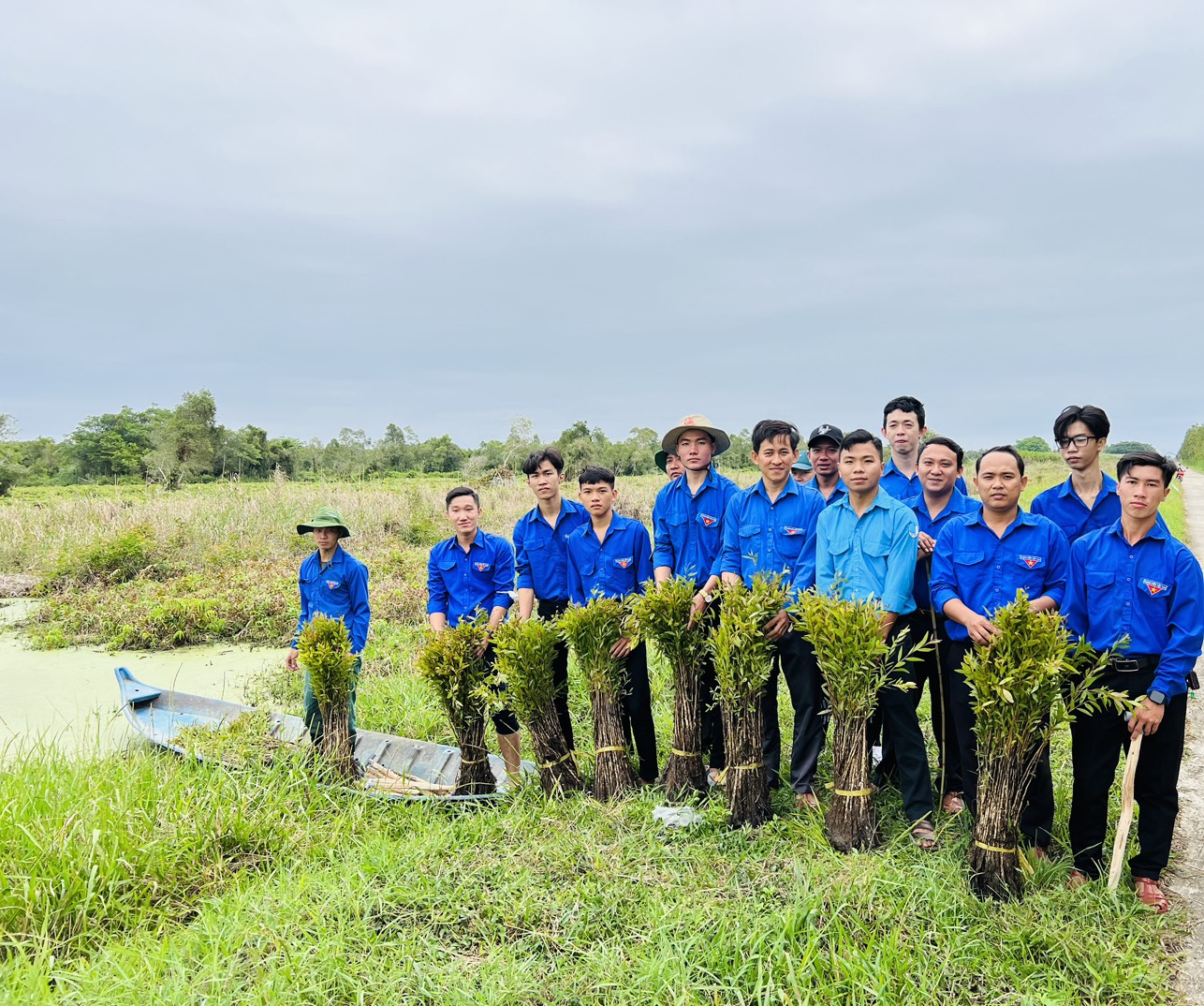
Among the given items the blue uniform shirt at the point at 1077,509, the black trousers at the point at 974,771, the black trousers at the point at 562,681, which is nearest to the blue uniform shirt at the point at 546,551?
the black trousers at the point at 562,681

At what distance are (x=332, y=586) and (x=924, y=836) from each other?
13.6 ft

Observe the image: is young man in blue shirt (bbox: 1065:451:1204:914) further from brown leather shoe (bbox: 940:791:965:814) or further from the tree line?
the tree line

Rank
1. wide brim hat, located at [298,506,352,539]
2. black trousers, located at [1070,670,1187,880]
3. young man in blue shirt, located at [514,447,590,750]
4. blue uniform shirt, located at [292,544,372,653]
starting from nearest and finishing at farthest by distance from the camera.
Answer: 1. black trousers, located at [1070,670,1187,880]
2. young man in blue shirt, located at [514,447,590,750]
3. wide brim hat, located at [298,506,352,539]
4. blue uniform shirt, located at [292,544,372,653]

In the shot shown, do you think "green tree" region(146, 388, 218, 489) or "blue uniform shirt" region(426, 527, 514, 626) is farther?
"green tree" region(146, 388, 218, 489)

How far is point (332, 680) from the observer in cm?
492

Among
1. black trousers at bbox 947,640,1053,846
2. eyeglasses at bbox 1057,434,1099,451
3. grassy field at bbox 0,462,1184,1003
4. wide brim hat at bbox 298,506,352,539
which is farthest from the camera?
wide brim hat at bbox 298,506,352,539

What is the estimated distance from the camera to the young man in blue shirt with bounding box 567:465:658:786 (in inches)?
186

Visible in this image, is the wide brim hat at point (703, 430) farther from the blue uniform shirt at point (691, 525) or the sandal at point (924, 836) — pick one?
the sandal at point (924, 836)

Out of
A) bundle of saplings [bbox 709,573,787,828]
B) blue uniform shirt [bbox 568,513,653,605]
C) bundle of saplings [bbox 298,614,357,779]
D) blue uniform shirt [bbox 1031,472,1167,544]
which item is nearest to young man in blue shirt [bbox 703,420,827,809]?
bundle of saplings [bbox 709,573,787,828]

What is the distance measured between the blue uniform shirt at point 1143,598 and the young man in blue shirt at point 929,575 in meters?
0.72

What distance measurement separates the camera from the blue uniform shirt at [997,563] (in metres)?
3.64

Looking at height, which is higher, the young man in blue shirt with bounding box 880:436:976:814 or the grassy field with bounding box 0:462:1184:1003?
the young man in blue shirt with bounding box 880:436:976:814

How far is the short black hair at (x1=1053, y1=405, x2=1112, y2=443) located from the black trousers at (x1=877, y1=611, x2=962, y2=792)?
1.28 m

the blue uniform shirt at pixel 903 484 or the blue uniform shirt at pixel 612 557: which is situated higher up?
the blue uniform shirt at pixel 903 484
